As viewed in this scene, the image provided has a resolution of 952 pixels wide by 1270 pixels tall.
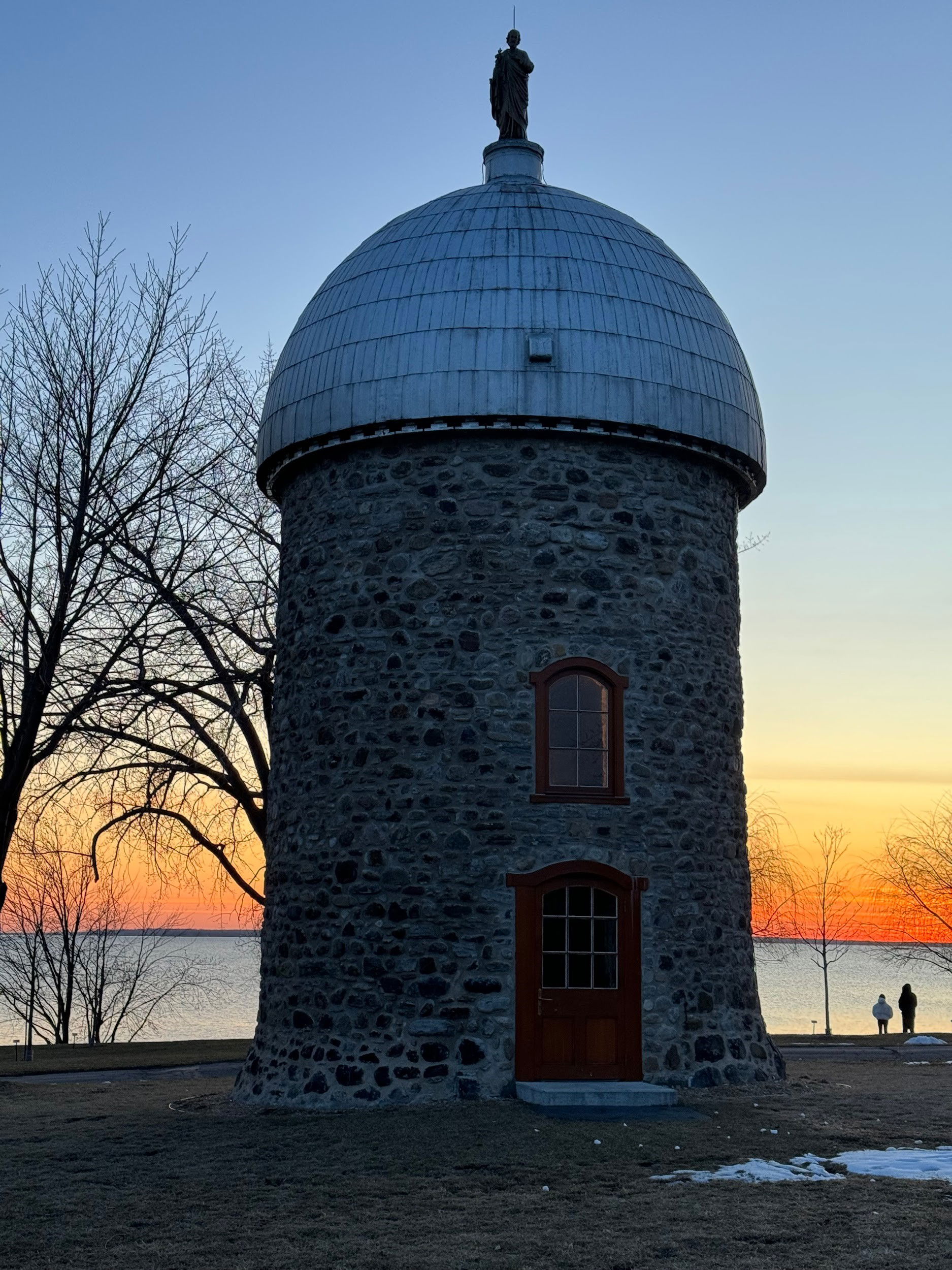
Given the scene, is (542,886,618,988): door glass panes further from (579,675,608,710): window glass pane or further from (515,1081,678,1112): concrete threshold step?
(579,675,608,710): window glass pane

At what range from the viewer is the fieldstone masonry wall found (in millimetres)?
15125

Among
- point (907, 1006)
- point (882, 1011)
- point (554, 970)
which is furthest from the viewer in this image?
point (907, 1006)

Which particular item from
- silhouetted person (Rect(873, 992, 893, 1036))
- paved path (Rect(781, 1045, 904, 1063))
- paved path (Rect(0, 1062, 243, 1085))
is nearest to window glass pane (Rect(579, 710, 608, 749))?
paved path (Rect(0, 1062, 243, 1085))

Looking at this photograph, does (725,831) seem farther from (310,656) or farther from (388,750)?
(310,656)

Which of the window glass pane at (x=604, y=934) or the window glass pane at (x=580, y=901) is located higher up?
the window glass pane at (x=580, y=901)

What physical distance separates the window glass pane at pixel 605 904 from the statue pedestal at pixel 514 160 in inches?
380

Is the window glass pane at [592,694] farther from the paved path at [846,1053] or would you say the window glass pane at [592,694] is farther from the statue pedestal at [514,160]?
the paved path at [846,1053]

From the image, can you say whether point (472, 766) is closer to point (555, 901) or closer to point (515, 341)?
point (555, 901)

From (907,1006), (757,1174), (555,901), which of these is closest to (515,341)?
(555,901)

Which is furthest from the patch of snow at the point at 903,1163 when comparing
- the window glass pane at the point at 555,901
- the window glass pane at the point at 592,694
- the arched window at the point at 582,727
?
the window glass pane at the point at 592,694

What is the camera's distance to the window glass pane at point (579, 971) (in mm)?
15242

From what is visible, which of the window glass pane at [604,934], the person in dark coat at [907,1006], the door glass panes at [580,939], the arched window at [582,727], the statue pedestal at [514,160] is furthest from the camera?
the person in dark coat at [907,1006]

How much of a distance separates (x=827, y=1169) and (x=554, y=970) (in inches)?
185

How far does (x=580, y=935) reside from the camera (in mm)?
15336
